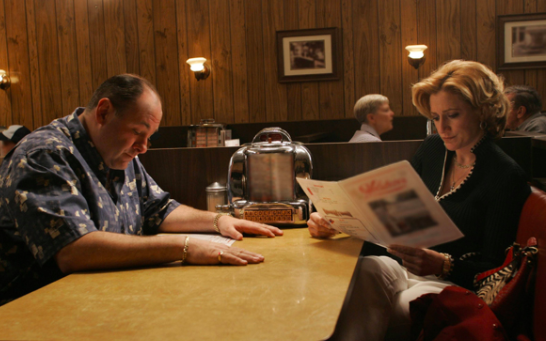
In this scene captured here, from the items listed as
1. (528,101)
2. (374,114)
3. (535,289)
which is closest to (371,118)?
(374,114)

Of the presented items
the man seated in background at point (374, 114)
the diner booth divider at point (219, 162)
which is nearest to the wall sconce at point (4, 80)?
the man seated in background at point (374, 114)

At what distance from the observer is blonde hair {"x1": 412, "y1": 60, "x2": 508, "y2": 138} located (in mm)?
1478

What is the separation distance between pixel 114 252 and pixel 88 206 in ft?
0.78

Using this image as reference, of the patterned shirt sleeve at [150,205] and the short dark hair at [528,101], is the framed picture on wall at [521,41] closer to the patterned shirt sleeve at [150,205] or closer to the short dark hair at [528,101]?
the short dark hair at [528,101]

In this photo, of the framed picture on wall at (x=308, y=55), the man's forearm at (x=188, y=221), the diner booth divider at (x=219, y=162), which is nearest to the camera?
the man's forearm at (x=188, y=221)

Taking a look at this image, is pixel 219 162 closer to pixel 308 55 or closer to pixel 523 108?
pixel 523 108

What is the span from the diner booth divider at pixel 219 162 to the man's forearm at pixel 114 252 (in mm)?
818

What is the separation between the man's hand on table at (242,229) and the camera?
1.48 meters

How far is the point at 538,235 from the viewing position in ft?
3.61

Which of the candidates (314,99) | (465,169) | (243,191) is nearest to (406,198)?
(465,169)

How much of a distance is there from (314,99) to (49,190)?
420cm

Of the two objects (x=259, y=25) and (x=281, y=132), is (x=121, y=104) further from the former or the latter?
(x=259, y=25)

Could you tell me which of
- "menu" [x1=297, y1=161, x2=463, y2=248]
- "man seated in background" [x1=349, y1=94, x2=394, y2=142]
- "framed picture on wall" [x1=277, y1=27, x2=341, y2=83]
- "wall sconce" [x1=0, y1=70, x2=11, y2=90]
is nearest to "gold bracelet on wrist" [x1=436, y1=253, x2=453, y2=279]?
Answer: "menu" [x1=297, y1=161, x2=463, y2=248]

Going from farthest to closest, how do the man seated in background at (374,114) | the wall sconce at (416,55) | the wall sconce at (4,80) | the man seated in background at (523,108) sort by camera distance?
the wall sconce at (4,80) < the wall sconce at (416,55) < the man seated in background at (374,114) < the man seated in background at (523,108)
